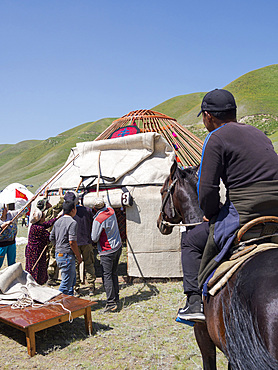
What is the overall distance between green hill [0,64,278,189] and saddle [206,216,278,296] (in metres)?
21.3

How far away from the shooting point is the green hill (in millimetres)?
36906

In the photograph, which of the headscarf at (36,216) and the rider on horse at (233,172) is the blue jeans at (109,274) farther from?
the rider on horse at (233,172)

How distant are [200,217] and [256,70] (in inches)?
2809

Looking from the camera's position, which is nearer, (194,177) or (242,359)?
(242,359)

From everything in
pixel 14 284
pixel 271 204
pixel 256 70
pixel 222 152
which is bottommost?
A: pixel 14 284

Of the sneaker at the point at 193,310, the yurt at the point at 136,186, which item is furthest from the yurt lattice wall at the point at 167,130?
the sneaker at the point at 193,310

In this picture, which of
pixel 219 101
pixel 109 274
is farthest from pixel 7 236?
pixel 219 101

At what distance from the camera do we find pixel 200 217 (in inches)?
108

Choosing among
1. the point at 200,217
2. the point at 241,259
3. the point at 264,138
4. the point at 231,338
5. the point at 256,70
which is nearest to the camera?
the point at 231,338

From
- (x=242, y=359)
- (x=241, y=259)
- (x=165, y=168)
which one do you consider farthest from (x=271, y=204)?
(x=165, y=168)

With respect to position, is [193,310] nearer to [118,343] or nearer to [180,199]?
[180,199]

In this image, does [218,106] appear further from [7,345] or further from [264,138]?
[7,345]

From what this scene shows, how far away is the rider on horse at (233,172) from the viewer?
1907mm

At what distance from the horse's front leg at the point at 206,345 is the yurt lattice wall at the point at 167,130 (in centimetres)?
505
